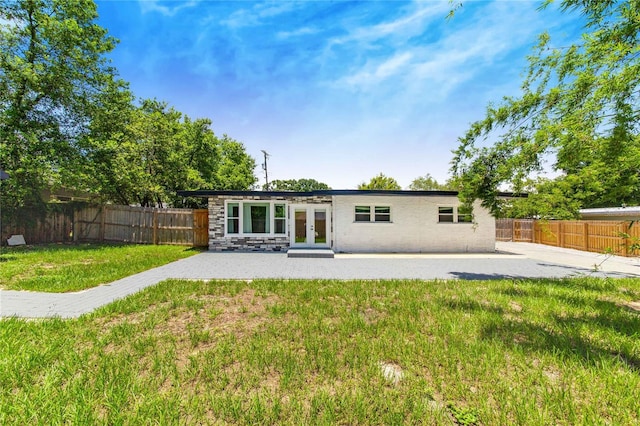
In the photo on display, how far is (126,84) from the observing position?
15906 millimetres

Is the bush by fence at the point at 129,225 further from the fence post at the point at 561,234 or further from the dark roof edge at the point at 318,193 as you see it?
the fence post at the point at 561,234

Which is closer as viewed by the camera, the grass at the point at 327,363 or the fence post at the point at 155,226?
the grass at the point at 327,363

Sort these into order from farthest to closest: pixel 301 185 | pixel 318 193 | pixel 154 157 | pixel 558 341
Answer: pixel 301 185 → pixel 154 157 → pixel 318 193 → pixel 558 341

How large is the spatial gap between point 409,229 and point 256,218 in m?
8.10

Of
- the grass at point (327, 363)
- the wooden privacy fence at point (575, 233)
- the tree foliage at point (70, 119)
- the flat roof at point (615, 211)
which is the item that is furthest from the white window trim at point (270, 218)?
the flat roof at point (615, 211)

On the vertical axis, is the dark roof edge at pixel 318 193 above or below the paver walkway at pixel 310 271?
above

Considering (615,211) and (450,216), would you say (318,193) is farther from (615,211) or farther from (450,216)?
(615,211)

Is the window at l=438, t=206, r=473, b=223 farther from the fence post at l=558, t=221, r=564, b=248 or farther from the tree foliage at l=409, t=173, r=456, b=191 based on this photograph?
the tree foliage at l=409, t=173, r=456, b=191

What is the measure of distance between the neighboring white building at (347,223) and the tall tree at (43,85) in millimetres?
8131

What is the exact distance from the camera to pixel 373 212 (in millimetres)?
13281

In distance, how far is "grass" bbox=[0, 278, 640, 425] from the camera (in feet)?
7.52

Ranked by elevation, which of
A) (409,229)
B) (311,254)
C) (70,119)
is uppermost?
(70,119)

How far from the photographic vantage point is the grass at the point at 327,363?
7.52 feet

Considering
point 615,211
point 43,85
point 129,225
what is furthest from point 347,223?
point 615,211
